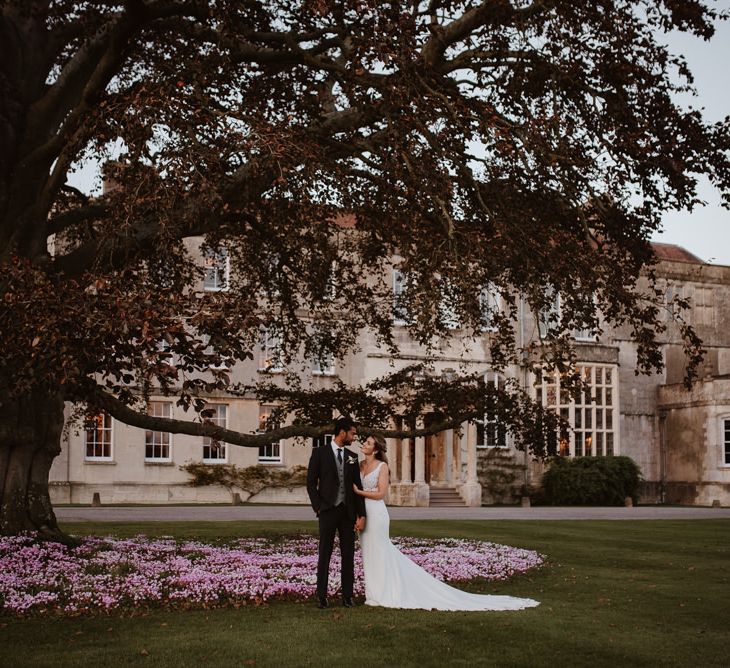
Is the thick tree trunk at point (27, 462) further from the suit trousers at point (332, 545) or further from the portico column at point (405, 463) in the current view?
the portico column at point (405, 463)

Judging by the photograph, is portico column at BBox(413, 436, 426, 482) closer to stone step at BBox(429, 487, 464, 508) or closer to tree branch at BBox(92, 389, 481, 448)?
stone step at BBox(429, 487, 464, 508)

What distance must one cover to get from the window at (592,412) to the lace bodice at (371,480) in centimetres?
3188

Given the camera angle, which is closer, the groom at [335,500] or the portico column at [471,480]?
the groom at [335,500]

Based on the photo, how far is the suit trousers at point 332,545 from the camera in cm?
1041

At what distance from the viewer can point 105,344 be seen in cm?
968

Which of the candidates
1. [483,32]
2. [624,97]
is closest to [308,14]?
[483,32]

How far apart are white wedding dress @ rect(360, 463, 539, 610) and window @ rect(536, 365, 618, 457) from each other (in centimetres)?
3175

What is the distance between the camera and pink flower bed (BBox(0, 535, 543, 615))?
1085cm

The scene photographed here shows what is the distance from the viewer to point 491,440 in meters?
42.0

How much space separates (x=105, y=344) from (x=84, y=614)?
2.80 metres

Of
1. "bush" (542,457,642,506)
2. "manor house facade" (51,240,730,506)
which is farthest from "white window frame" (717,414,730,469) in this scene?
"bush" (542,457,642,506)

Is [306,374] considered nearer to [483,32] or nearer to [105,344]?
[483,32]

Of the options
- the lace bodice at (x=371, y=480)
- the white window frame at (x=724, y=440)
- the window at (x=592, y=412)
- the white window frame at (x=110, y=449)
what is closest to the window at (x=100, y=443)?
the white window frame at (x=110, y=449)

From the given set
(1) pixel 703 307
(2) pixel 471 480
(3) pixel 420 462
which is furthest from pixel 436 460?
(1) pixel 703 307
